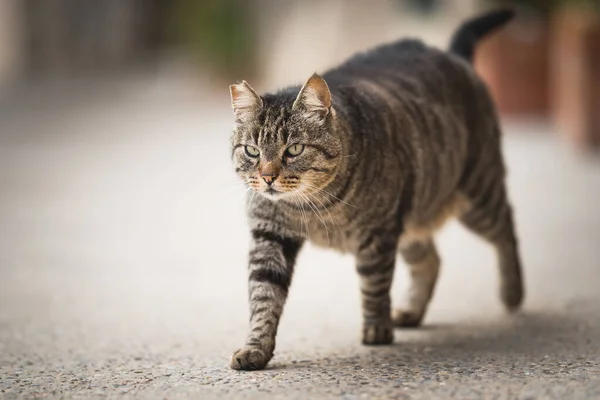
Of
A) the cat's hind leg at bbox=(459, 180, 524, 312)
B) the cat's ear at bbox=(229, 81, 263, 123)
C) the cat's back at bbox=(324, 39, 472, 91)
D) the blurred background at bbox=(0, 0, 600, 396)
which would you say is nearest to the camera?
the cat's ear at bbox=(229, 81, 263, 123)

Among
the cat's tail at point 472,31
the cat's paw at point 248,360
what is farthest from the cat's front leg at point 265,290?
the cat's tail at point 472,31

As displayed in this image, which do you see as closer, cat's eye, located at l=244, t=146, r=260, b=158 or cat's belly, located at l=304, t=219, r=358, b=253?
cat's eye, located at l=244, t=146, r=260, b=158

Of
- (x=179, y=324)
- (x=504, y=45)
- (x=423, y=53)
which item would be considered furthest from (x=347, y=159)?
(x=504, y=45)

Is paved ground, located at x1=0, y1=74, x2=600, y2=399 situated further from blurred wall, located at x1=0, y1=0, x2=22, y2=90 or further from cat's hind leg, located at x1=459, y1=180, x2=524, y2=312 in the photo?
blurred wall, located at x1=0, y1=0, x2=22, y2=90

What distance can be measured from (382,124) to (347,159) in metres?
0.32

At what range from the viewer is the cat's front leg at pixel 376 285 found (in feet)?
11.3

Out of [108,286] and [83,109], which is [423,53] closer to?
[108,286]

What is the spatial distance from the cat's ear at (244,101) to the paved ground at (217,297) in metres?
0.38

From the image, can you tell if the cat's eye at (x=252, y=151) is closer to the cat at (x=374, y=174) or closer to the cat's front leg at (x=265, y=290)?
the cat at (x=374, y=174)

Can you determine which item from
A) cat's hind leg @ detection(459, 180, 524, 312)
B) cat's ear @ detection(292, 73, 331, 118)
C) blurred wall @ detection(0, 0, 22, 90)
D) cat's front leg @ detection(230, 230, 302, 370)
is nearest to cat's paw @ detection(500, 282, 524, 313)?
cat's hind leg @ detection(459, 180, 524, 312)

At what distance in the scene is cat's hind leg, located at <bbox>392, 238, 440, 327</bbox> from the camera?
4043 mm

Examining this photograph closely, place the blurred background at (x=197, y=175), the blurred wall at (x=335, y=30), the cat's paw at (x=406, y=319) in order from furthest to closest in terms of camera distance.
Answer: the blurred wall at (x=335, y=30), the blurred background at (x=197, y=175), the cat's paw at (x=406, y=319)

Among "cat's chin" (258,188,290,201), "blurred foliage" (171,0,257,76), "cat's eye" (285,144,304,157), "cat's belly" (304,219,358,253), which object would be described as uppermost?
"blurred foliage" (171,0,257,76)

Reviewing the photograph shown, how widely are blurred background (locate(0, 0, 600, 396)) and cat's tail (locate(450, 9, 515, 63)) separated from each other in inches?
48.5
